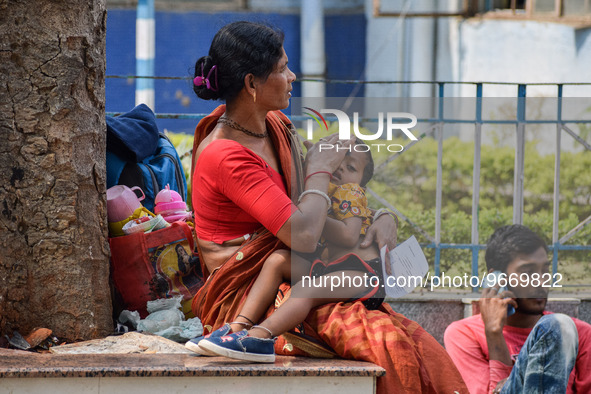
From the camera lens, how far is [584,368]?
11.0ft

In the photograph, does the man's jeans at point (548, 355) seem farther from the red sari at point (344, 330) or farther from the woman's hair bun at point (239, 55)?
the woman's hair bun at point (239, 55)

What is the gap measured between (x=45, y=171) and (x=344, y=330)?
49.9 inches

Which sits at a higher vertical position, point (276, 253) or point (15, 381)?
point (276, 253)

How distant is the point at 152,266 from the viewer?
3152 millimetres

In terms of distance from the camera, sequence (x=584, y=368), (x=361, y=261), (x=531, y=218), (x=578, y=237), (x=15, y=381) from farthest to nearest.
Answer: (x=531, y=218)
(x=578, y=237)
(x=584, y=368)
(x=361, y=261)
(x=15, y=381)

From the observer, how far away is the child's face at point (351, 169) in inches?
113

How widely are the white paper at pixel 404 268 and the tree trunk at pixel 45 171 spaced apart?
115cm

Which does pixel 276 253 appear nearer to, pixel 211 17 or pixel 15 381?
pixel 15 381

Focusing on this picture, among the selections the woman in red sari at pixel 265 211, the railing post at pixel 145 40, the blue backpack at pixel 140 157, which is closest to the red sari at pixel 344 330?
the woman in red sari at pixel 265 211

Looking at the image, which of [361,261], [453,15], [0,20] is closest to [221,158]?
[361,261]

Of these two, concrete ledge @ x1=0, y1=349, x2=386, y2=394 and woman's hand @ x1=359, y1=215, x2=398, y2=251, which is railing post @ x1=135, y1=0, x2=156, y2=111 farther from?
concrete ledge @ x1=0, y1=349, x2=386, y2=394

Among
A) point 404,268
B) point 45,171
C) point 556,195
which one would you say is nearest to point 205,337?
point 404,268

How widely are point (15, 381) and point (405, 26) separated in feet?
33.7

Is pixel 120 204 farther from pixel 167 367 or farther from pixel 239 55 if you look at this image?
pixel 167 367
